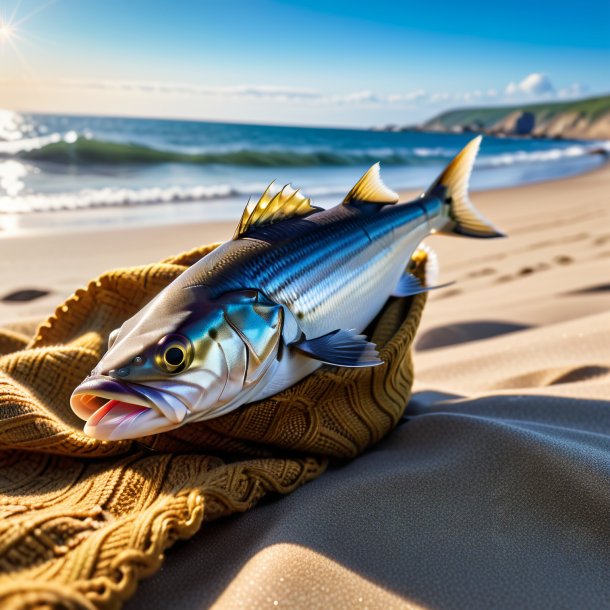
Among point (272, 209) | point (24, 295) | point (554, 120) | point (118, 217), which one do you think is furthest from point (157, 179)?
point (554, 120)

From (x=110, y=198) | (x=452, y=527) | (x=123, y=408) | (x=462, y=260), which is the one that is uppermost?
(x=123, y=408)

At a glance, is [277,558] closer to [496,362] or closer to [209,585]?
[209,585]

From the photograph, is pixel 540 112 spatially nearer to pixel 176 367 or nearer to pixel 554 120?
pixel 554 120

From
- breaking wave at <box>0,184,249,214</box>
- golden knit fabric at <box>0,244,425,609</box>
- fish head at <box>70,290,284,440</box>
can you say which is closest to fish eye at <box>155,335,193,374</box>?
fish head at <box>70,290,284,440</box>

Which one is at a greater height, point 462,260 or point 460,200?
point 460,200

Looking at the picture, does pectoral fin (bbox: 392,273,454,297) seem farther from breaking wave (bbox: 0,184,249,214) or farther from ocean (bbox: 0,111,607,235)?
breaking wave (bbox: 0,184,249,214)

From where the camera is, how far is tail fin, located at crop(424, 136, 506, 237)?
263cm

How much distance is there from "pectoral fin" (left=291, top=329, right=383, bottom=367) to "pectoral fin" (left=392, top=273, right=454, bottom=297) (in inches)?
20.3

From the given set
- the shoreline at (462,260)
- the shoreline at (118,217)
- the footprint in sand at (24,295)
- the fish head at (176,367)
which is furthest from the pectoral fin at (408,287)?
the shoreline at (118,217)

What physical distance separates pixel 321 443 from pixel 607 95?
87820 millimetres

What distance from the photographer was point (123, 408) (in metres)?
1.39

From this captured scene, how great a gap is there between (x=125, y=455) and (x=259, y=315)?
0.56m

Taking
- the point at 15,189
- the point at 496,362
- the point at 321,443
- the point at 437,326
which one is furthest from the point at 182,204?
the point at 321,443

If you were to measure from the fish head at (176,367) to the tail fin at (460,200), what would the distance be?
4.43 ft
